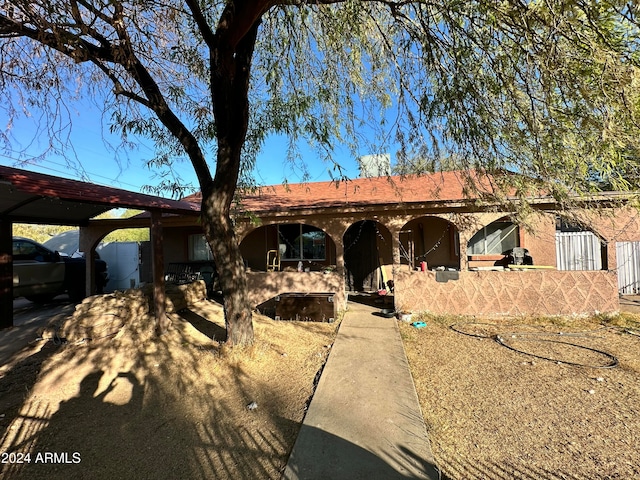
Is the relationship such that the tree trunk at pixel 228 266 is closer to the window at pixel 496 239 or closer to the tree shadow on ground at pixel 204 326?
the tree shadow on ground at pixel 204 326

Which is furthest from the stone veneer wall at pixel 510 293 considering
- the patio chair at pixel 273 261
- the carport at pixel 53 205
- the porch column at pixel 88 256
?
the porch column at pixel 88 256

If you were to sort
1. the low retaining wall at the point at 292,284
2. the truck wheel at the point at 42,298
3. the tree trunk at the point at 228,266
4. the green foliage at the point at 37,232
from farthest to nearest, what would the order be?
1. the green foliage at the point at 37,232
2. the truck wheel at the point at 42,298
3. the low retaining wall at the point at 292,284
4. the tree trunk at the point at 228,266

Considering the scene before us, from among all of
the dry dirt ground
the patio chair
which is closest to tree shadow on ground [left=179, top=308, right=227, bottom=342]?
the dry dirt ground

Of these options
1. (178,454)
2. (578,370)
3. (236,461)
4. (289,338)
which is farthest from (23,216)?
(578,370)

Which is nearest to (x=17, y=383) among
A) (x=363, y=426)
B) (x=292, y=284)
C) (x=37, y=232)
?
(x=363, y=426)

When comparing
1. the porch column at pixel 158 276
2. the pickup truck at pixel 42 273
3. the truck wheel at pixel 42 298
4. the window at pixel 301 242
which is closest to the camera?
the porch column at pixel 158 276

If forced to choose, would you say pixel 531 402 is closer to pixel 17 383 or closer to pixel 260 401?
pixel 260 401

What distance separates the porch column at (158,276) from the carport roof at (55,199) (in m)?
0.37

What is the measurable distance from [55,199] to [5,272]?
10.7 feet

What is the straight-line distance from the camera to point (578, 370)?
14.6 ft

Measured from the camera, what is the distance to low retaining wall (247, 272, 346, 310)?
8.12 metres

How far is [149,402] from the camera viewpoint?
3711 mm

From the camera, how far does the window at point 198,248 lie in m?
12.6

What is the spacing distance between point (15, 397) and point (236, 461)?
3.38 metres
